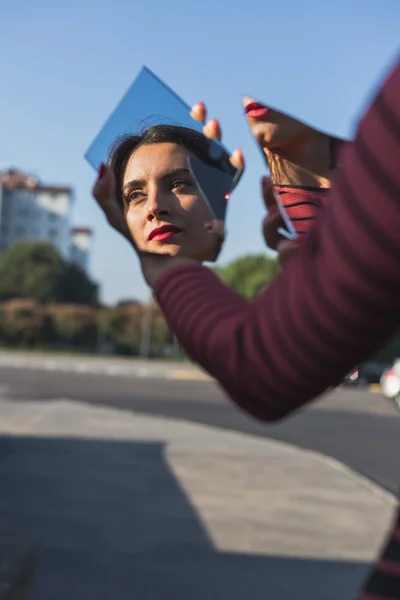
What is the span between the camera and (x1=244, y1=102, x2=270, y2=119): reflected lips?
1.24 meters

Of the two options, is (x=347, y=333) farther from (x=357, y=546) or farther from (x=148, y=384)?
(x=148, y=384)

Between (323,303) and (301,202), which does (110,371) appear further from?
(323,303)

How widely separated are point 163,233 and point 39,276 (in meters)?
69.7

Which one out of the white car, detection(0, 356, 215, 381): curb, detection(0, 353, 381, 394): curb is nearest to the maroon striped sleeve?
the white car

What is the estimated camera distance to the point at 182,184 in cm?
121

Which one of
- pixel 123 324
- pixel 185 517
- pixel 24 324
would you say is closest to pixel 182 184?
pixel 185 517

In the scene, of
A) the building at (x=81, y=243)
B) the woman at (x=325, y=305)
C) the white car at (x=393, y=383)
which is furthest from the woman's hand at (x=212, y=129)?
the building at (x=81, y=243)

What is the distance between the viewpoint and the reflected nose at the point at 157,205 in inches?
47.1

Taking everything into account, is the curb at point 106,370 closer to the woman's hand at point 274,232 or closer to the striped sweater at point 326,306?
the woman's hand at point 274,232

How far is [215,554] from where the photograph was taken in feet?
24.0

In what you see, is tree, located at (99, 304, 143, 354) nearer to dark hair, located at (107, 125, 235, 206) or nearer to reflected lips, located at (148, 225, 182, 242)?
dark hair, located at (107, 125, 235, 206)

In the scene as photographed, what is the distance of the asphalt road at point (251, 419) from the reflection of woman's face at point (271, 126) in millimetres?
8803

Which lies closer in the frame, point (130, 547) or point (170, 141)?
point (170, 141)

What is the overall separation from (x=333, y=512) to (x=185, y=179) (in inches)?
333
